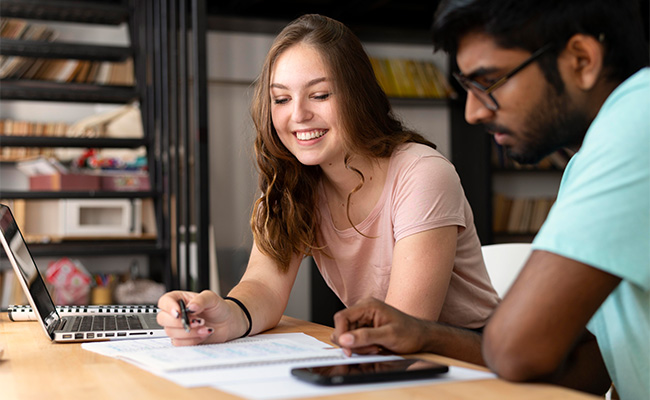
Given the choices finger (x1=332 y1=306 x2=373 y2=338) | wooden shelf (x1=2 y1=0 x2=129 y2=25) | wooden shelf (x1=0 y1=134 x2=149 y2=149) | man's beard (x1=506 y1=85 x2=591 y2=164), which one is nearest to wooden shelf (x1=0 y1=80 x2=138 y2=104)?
wooden shelf (x1=0 y1=134 x2=149 y2=149)

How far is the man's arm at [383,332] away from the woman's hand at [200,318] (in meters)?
0.25

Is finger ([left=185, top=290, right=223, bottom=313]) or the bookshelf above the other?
the bookshelf

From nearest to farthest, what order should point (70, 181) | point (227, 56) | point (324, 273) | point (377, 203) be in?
1. point (377, 203)
2. point (324, 273)
3. point (70, 181)
4. point (227, 56)

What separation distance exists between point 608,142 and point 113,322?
105cm

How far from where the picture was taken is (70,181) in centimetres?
352

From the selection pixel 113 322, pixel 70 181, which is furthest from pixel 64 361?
pixel 70 181

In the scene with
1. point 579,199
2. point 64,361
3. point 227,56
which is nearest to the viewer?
point 579,199

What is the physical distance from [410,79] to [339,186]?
3892 mm

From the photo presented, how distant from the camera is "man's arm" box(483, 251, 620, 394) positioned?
2.74 ft

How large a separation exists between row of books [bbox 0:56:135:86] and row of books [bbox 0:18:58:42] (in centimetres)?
25

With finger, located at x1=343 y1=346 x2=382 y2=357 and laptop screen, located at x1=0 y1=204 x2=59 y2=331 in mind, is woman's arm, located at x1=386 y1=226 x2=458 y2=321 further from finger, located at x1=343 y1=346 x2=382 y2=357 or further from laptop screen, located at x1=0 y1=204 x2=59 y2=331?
laptop screen, located at x1=0 y1=204 x2=59 y2=331

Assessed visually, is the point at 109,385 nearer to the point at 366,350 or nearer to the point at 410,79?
the point at 366,350

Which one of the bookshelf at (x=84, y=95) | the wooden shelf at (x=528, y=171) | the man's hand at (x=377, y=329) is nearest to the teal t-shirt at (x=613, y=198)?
the man's hand at (x=377, y=329)

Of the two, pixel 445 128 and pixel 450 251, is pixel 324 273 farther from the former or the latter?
pixel 445 128
